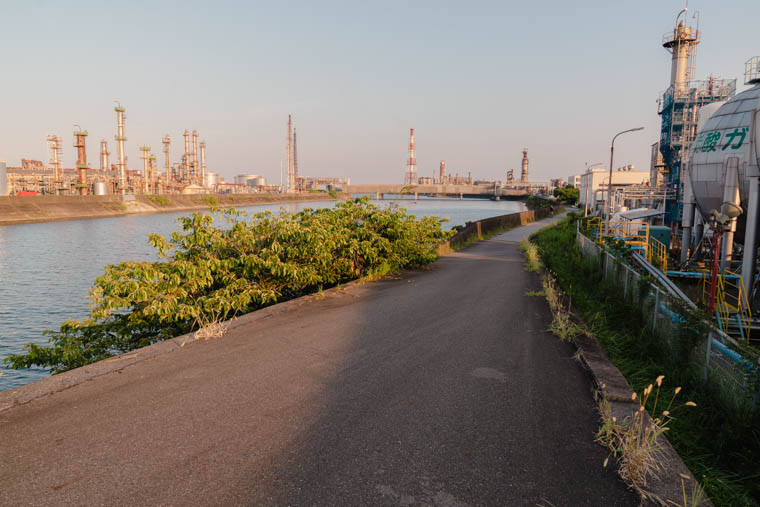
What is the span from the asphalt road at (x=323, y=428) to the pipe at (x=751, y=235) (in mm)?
8805

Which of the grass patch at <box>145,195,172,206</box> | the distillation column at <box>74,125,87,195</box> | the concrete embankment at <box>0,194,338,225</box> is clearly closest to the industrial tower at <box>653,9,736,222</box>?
the concrete embankment at <box>0,194,338,225</box>

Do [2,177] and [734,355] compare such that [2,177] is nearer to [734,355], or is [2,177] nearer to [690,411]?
[690,411]

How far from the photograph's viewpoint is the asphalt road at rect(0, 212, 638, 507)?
4387 mm

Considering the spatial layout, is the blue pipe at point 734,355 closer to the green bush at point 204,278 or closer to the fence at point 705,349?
the fence at point 705,349

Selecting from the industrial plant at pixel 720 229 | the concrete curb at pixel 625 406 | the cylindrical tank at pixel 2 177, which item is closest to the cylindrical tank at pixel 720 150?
the industrial plant at pixel 720 229

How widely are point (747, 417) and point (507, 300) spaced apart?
722cm

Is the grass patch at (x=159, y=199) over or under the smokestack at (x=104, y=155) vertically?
under

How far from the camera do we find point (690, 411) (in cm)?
666

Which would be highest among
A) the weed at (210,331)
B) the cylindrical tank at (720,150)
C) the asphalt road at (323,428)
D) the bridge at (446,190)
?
the bridge at (446,190)

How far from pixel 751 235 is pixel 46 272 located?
32.5 meters

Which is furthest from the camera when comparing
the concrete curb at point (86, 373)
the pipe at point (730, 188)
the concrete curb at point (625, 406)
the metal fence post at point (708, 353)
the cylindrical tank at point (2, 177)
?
the cylindrical tank at point (2, 177)

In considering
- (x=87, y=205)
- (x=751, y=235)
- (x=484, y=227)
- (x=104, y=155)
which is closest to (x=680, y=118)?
(x=484, y=227)

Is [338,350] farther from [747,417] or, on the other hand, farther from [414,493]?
[747,417]

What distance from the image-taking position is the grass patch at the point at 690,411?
16.3 feet
